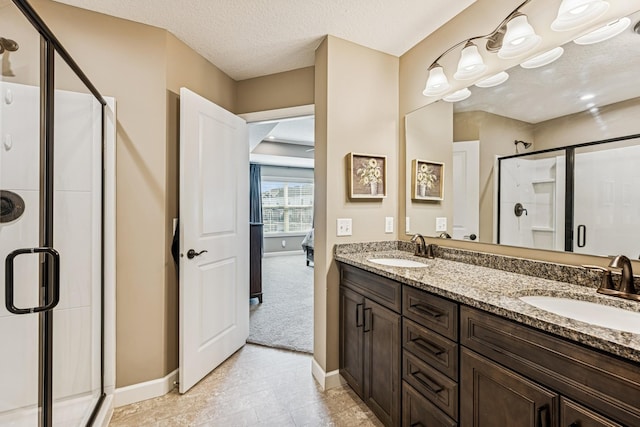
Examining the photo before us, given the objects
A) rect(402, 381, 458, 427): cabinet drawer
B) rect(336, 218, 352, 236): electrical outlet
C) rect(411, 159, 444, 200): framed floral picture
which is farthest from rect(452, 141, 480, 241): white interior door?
rect(402, 381, 458, 427): cabinet drawer

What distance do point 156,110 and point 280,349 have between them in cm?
224

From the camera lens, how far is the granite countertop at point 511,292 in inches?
28.8

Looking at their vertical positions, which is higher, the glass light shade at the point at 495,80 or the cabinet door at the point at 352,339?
the glass light shade at the point at 495,80

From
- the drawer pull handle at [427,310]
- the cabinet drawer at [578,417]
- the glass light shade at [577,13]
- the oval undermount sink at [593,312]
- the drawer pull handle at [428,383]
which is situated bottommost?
the drawer pull handle at [428,383]

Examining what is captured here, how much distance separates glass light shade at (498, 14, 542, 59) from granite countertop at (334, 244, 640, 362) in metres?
1.16

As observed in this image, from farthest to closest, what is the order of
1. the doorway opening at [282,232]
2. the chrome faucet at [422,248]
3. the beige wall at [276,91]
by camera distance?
the doorway opening at [282,232]
the beige wall at [276,91]
the chrome faucet at [422,248]

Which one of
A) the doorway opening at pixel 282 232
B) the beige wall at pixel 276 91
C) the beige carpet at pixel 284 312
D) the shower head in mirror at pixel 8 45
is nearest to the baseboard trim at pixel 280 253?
the doorway opening at pixel 282 232

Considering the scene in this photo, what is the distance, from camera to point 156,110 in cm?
201

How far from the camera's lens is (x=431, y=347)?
129cm

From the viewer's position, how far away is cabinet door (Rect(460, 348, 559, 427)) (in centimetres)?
85

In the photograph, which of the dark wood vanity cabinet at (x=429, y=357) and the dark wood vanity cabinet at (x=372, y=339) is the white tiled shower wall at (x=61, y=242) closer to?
the dark wood vanity cabinet at (x=372, y=339)

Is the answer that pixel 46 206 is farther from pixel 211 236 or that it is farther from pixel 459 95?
pixel 459 95

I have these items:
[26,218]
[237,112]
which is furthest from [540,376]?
[237,112]

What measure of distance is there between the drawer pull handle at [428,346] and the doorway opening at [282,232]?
1.51m
